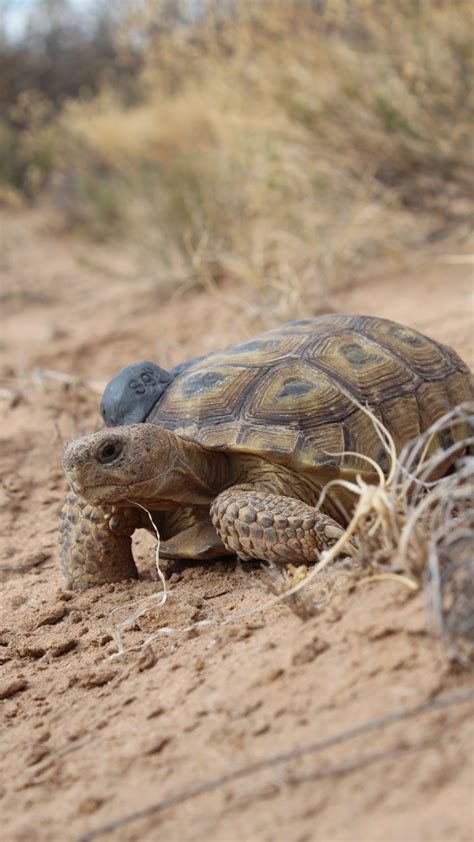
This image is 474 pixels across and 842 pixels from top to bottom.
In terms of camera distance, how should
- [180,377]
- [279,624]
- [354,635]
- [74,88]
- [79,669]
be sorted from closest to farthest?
1. [354,635]
2. [279,624]
3. [79,669]
4. [180,377]
5. [74,88]

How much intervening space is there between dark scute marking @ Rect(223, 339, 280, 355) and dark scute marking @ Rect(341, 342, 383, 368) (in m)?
0.26

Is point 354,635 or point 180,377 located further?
point 180,377

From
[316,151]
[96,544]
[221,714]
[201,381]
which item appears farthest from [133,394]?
[316,151]

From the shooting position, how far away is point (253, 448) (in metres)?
2.87

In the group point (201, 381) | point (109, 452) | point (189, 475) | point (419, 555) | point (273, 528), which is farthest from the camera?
point (201, 381)

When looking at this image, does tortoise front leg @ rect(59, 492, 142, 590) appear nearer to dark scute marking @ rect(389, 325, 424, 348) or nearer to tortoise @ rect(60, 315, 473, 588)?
tortoise @ rect(60, 315, 473, 588)

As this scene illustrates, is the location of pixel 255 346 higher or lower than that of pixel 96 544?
higher

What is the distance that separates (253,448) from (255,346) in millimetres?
552

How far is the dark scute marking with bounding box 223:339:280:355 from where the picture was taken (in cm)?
323

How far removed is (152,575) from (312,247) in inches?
148

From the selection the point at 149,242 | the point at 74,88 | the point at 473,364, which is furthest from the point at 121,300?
the point at 74,88

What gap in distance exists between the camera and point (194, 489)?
301 cm

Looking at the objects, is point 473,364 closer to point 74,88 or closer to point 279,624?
point 279,624

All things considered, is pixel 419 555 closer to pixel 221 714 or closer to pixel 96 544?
pixel 221 714
